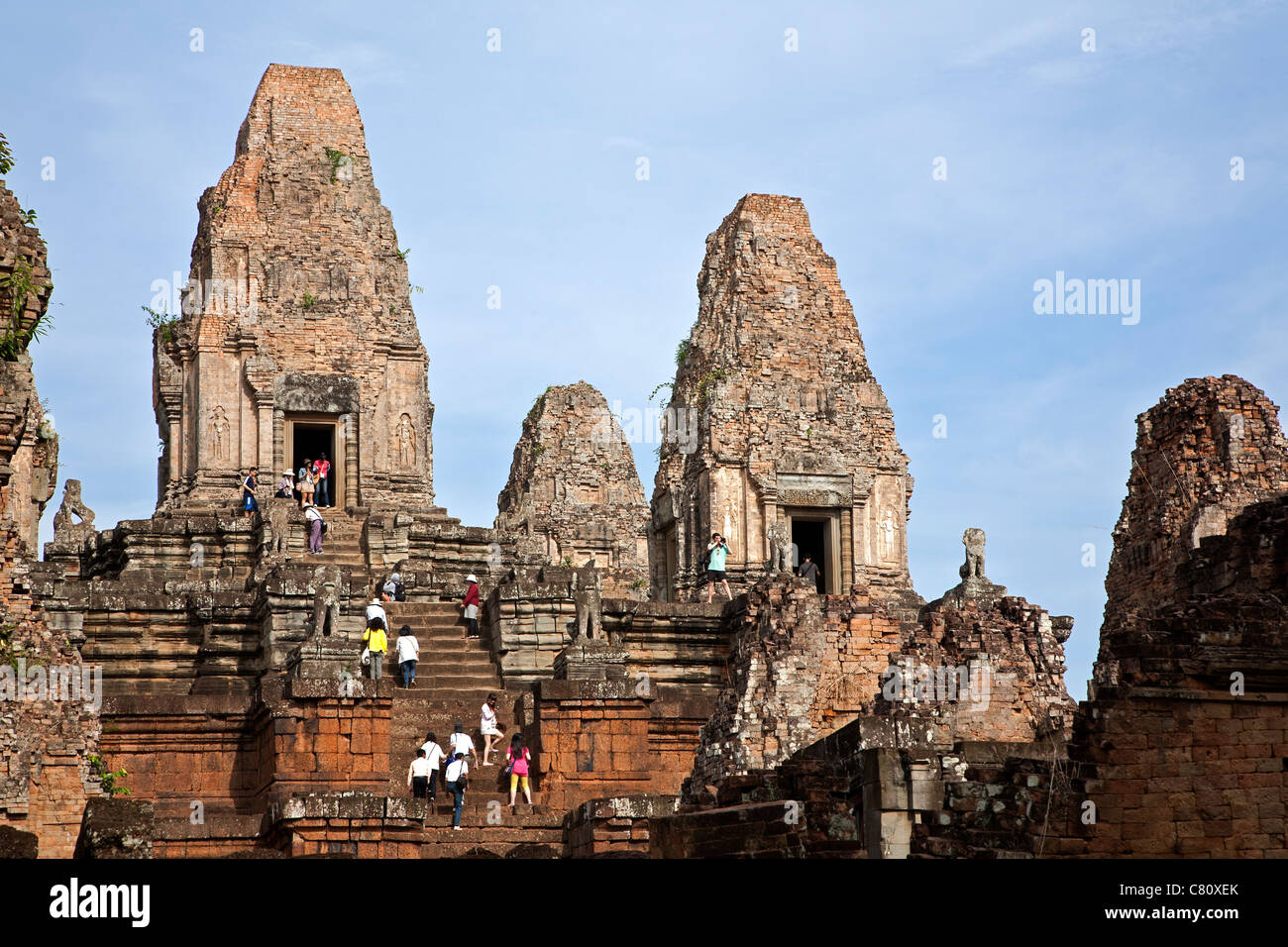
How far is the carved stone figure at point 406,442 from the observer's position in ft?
110

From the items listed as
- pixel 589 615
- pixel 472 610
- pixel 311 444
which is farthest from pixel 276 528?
pixel 589 615

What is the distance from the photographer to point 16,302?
1744 cm

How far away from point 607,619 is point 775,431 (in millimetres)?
7006

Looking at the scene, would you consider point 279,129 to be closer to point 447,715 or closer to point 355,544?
point 355,544

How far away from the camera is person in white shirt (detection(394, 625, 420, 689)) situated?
24469 millimetres

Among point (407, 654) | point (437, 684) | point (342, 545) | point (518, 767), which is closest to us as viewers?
point (518, 767)

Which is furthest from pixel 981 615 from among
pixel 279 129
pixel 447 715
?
pixel 279 129

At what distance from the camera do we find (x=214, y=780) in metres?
23.5

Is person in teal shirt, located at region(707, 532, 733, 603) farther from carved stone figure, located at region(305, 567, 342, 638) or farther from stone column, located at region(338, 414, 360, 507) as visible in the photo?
carved stone figure, located at region(305, 567, 342, 638)

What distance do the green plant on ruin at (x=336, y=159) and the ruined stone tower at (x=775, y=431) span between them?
629 centimetres

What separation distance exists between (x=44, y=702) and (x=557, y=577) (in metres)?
8.58

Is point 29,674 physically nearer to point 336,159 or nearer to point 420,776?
point 420,776

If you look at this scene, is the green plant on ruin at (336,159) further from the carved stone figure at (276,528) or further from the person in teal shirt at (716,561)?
the person in teal shirt at (716,561)


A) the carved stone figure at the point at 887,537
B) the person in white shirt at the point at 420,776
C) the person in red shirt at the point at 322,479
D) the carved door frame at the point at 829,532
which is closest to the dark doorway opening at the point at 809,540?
the carved door frame at the point at 829,532
